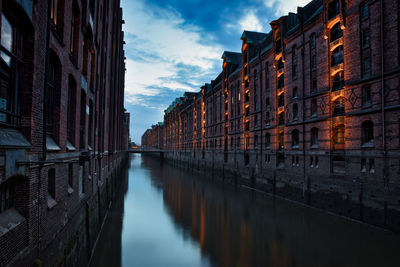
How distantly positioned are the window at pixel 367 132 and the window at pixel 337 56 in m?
4.65

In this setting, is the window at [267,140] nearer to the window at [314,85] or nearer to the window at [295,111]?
the window at [295,111]

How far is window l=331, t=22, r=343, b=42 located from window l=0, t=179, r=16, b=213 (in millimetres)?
18501

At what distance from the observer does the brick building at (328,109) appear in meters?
12.6

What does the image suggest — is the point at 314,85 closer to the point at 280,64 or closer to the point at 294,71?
the point at 294,71

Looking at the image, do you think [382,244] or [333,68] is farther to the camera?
[333,68]

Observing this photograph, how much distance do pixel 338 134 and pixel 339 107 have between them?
1782mm

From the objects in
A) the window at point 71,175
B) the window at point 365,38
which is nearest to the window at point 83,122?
the window at point 71,175

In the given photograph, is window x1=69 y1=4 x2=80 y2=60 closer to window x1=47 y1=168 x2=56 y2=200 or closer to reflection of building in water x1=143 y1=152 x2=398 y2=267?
window x1=47 y1=168 x2=56 y2=200

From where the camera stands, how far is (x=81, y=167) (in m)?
9.66

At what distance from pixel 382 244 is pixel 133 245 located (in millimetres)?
11285

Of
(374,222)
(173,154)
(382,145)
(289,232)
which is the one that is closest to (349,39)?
(382,145)

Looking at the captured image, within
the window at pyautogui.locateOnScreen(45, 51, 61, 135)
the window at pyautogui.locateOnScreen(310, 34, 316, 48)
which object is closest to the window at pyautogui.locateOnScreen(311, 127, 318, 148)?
the window at pyautogui.locateOnScreen(310, 34, 316, 48)

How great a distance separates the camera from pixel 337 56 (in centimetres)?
1653

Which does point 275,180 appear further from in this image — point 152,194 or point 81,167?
point 81,167
